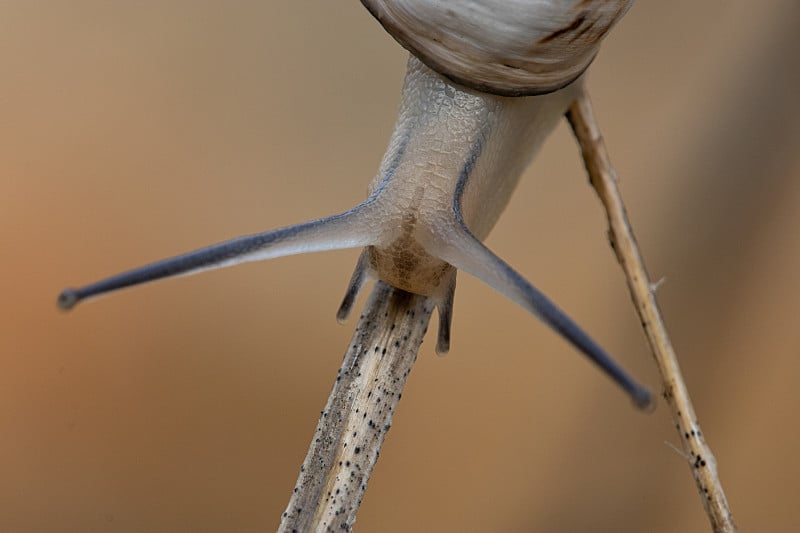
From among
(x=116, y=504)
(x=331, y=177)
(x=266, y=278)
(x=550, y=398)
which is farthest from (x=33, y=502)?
(x=550, y=398)

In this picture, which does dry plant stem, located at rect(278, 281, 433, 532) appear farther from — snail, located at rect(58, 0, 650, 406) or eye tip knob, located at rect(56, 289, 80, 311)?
eye tip knob, located at rect(56, 289, 80, 311)

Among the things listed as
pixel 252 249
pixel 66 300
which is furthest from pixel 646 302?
pixel 66 300

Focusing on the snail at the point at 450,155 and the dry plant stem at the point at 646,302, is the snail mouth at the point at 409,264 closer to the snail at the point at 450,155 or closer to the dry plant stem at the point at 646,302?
the snail at the point at 450,155

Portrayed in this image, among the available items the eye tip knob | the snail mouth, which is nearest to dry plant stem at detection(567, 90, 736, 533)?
the snail mouth

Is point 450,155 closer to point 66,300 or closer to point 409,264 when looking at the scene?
point 409,264

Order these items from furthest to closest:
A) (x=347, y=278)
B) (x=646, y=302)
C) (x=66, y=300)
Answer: (x=347, y=278), (x=646, y=302), (x=66, y=300)

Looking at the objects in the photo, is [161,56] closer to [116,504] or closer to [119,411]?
[119,411]
